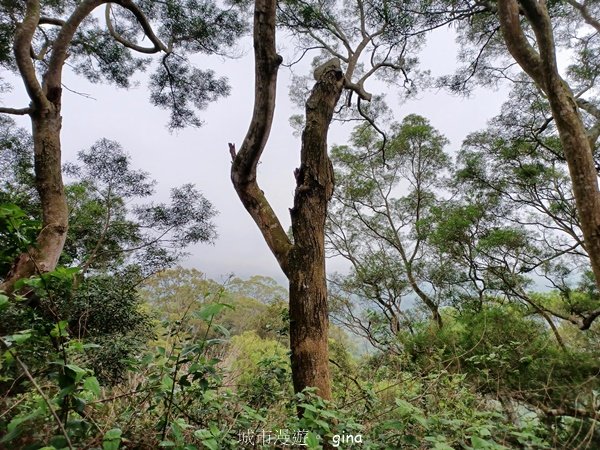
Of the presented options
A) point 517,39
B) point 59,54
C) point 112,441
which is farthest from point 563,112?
point 59,54

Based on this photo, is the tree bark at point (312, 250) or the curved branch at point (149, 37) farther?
the curved branch at point (149, 37)

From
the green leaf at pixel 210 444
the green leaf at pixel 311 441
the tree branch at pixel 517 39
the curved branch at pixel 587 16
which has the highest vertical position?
the curved branch at pixel 587 16

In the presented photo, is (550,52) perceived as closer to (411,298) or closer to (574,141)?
(574,141)

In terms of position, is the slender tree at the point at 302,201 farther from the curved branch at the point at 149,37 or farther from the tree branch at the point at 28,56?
the curved branch at the point at 149,37

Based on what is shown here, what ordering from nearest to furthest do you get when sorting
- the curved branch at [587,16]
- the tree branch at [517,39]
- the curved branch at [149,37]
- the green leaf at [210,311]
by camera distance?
1. the green leaf at [210,311]
2. the tree branch at [517,39]
3. the curved branch at [587,16]
4. the curved branch at [149,37]

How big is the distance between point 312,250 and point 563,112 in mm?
2023

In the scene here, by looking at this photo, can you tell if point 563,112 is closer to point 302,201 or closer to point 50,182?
point 302,201

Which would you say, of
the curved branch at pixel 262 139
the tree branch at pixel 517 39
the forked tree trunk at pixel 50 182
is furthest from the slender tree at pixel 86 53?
the tree branch at pixel 517 39

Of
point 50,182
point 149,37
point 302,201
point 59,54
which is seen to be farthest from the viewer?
point 149,37

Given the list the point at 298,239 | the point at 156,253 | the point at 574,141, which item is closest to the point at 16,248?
the point at 298,239

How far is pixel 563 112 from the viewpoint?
2156mm

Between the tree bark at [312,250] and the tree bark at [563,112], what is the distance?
1.35m

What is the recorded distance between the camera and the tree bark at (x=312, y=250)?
1.69m

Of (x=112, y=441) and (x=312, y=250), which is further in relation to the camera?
(x=312, y=250)
